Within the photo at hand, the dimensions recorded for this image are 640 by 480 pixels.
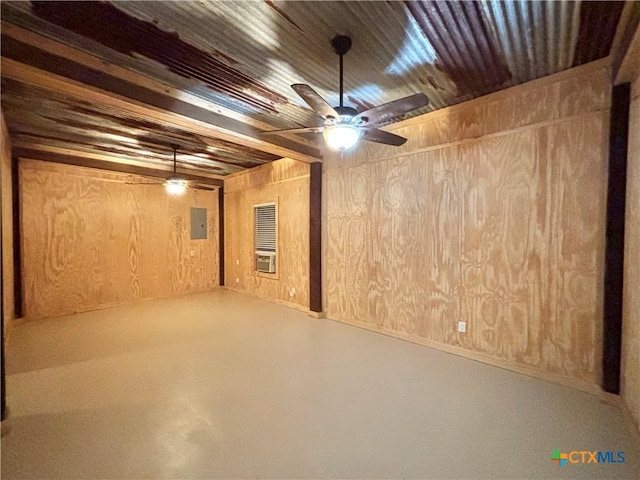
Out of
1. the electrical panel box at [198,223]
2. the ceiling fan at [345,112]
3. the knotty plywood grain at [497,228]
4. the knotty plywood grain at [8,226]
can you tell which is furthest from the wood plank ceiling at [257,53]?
the electrical panel box at [198,223]

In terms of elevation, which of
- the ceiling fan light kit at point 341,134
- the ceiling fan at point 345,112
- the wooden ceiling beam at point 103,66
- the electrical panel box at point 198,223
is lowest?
the electrical panel box at point 198,223

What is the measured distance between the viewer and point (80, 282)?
4934 millimetres

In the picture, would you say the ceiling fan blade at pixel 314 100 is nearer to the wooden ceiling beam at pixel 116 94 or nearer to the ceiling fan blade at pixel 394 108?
the ceiling fan blade at pixel 394 108

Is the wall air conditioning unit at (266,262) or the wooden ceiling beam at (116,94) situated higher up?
the wooden ceiling beam at (116,94)

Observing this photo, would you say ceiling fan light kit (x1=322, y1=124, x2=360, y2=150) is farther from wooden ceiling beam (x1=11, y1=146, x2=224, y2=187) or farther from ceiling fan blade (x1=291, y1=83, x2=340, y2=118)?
wooden ceiling beam (x1=11, y1=146, x2=224, y2=187)

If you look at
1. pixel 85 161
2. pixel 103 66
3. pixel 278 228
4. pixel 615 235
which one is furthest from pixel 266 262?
pixel 615 235

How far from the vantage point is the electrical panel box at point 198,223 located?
255 inches

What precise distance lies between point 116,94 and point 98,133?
1905mm

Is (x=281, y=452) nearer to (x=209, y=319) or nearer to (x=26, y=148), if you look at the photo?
(x=209, y=319)

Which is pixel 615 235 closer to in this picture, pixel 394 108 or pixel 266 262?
pixel 394 108

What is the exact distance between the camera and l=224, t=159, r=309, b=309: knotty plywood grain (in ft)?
16.6

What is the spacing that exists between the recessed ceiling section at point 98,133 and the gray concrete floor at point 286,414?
2.68 m

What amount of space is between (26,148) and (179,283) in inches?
130

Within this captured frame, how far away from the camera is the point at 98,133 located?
3.88 m
